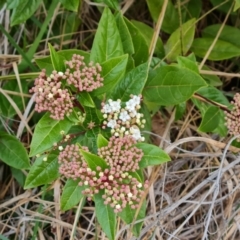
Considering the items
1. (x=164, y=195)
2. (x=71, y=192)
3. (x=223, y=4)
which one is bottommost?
(x=164, y=195)

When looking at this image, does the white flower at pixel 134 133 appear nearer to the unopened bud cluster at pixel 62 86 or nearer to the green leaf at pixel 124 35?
the unopened bud cluster at pixel 62 86

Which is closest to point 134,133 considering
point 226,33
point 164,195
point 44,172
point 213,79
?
point 44,172

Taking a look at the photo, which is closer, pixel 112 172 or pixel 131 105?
pixel 112 172

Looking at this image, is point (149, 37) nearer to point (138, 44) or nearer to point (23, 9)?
point (138, 44)

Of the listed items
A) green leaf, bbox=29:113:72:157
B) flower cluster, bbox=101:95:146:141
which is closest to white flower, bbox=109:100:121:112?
flower cluster, bbox=101:95:146:141

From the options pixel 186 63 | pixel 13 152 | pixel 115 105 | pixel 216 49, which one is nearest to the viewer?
pixel 115 105

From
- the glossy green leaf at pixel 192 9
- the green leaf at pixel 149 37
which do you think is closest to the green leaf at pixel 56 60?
the green leaf at pixel 149 37

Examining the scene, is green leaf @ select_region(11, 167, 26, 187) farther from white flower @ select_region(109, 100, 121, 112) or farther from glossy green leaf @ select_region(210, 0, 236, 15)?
glossy green leaf @ select_region(210, 0, 236, 15)
